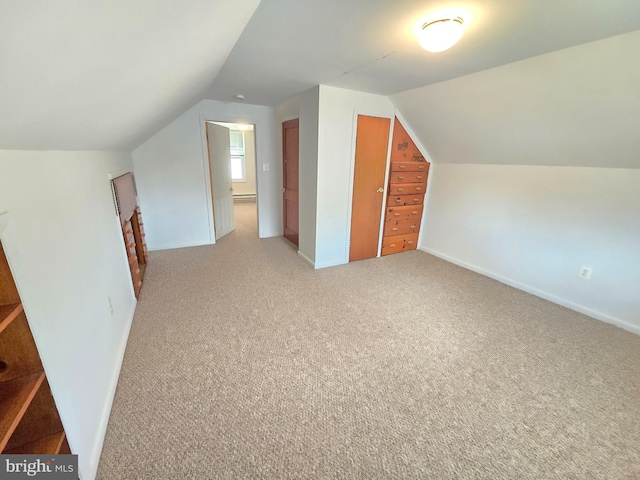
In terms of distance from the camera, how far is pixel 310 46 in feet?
5.73

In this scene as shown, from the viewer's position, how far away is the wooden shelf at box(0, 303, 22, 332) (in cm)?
77

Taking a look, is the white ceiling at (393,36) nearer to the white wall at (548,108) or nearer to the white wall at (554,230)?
the white wall at (548,108)

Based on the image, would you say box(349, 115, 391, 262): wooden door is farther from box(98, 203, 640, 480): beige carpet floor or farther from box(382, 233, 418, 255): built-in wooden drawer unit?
box(98, 203, 640, 480): beige carpet floor

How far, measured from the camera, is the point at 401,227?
3791 millimetres

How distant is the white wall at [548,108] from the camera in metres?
1.67

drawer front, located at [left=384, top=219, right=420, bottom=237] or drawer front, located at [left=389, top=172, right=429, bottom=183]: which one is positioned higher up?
drawer front, located at [left=389, top=172, right=429, bottom=183]

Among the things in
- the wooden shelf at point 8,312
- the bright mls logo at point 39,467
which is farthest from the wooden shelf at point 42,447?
the wooden shelf at point 8,312

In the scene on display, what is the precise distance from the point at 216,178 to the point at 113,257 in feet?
7.81

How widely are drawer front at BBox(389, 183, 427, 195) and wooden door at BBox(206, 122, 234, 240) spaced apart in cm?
268

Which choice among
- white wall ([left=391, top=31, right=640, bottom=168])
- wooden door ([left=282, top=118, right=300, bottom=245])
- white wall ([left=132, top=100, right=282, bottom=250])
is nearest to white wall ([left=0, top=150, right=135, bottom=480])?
white wall ([left=132, top=100, right=282, bottom=250])

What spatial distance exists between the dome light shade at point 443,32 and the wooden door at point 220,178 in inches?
126

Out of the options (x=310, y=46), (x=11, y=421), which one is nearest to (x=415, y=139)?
(x=310, y=46)

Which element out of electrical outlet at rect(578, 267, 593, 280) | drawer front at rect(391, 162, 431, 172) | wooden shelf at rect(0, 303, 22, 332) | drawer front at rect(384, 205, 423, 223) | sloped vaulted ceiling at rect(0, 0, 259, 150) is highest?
sloped vaulted ceiling at rect(0, 0, 259, 150)

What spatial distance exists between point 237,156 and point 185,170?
4.47 meters
